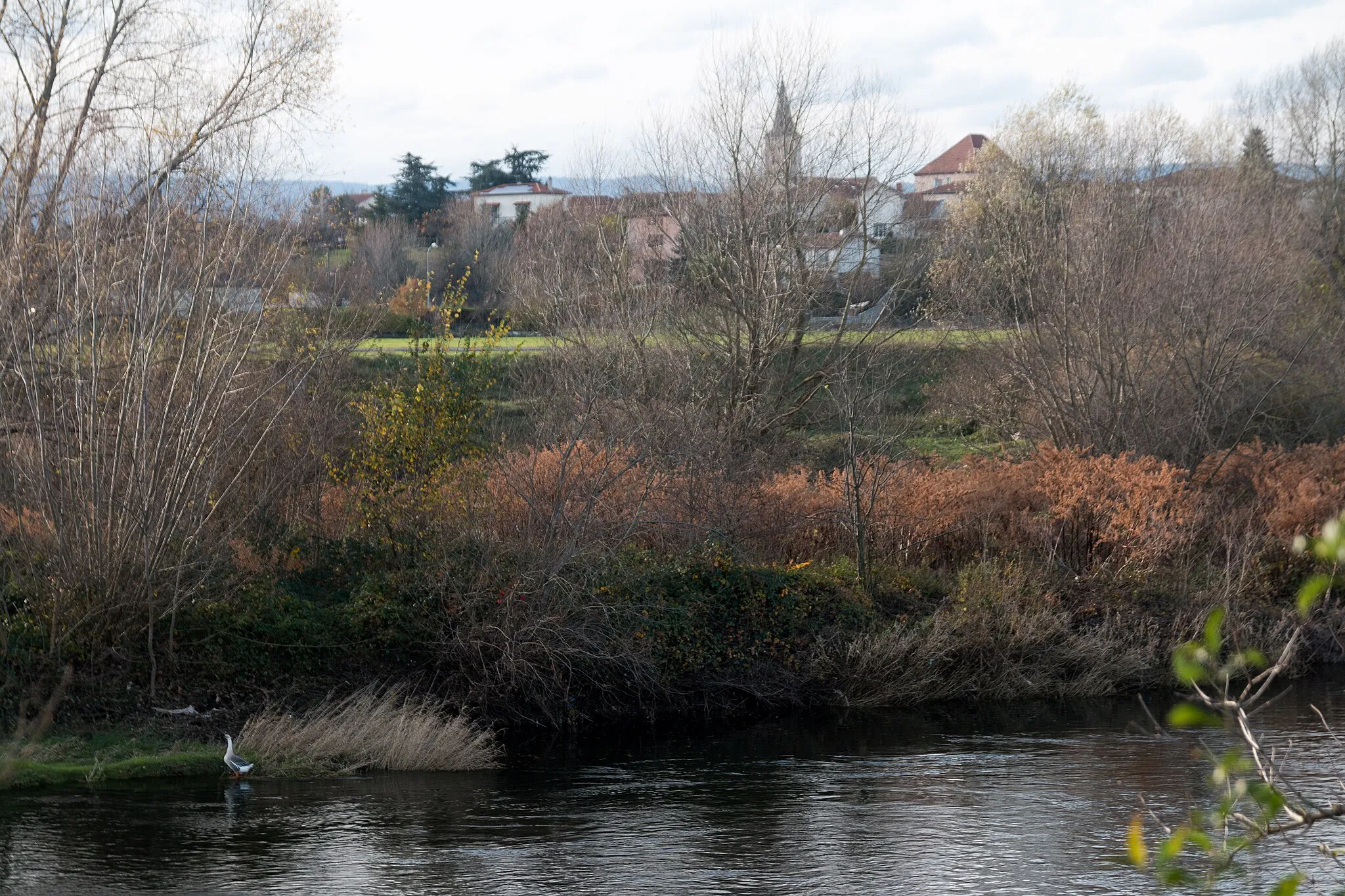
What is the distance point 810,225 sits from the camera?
1139 inches

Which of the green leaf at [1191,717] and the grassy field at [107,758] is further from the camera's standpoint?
the grassy field at [107,758]

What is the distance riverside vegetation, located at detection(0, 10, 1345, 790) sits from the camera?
16.0 metres

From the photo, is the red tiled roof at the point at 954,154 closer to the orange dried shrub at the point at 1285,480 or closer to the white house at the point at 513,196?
the white house at the point at 513,196

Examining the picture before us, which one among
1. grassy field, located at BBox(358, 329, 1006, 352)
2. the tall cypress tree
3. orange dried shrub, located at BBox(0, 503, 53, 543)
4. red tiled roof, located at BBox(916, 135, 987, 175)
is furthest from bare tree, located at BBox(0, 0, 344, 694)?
red tiled roof, located at BBox(916, 135, 987, 175)

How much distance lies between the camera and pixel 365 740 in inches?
629

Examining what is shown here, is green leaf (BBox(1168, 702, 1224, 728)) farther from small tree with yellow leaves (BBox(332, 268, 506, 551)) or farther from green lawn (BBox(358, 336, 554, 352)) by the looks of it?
green lawn (BBox(358, 336, 554, 352))

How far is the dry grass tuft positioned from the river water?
0.87 feet

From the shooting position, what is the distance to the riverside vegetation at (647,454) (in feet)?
52.5

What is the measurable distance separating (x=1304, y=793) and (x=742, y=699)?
26.5 feet

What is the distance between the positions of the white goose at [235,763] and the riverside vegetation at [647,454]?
2.15ft

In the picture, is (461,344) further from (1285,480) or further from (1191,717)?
(1191,717)

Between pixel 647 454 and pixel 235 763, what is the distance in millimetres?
9313

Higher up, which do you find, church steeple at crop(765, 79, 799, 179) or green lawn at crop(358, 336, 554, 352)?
church steeple at crop(765, 79, 799, 179)

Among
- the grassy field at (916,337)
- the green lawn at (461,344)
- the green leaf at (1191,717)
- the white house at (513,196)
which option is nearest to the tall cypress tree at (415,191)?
the white house at (513,196)
